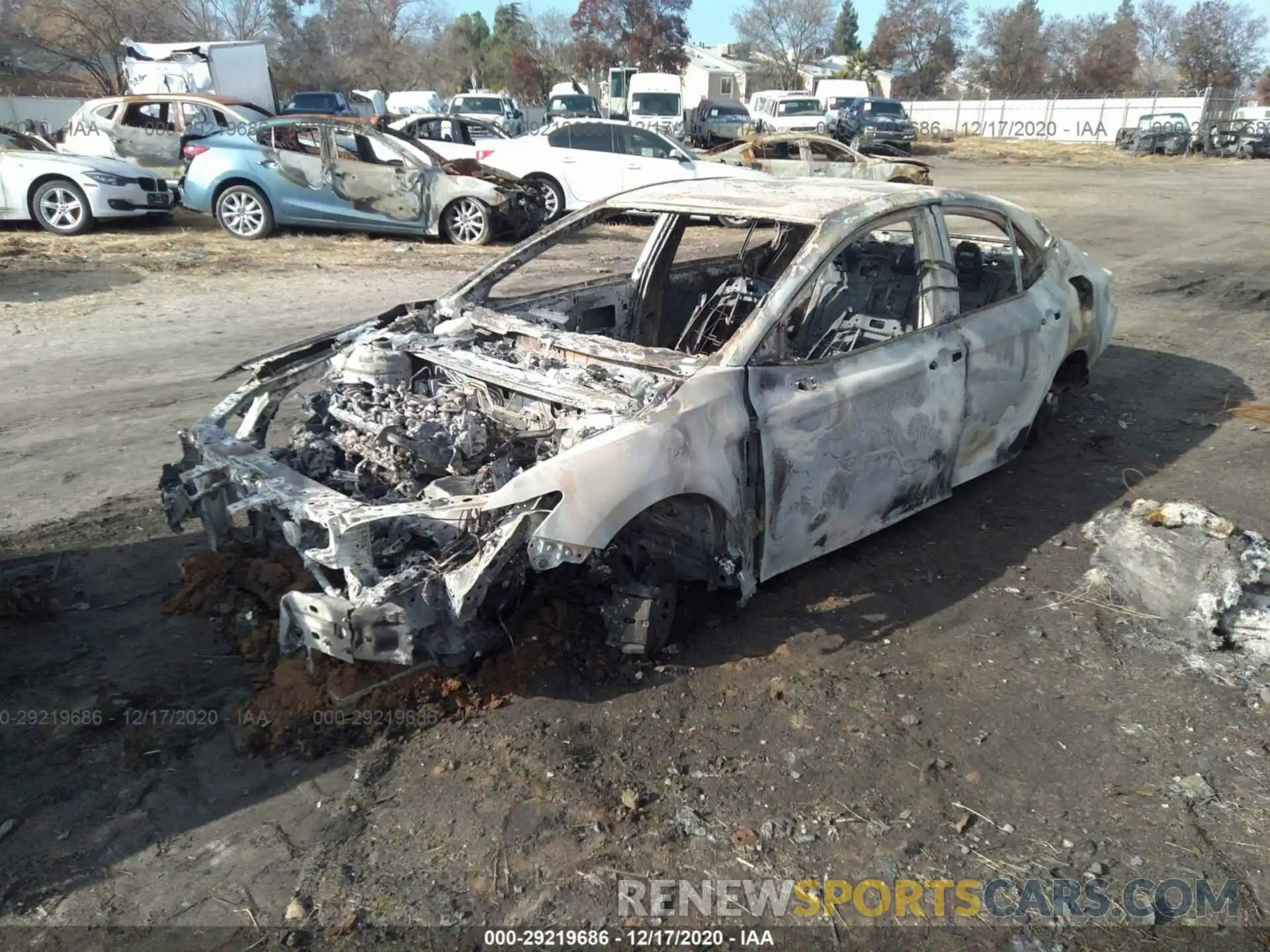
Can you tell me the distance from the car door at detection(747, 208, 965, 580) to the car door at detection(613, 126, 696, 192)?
985 cm

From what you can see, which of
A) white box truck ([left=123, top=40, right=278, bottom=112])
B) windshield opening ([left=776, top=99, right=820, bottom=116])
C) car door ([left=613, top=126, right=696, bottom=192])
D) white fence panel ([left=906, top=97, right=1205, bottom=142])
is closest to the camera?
car door ([left=613, top=126, right=696, bottom=192])

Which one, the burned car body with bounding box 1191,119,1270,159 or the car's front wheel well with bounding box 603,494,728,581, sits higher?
the burned car body with bounding box 1191,119,1270,159

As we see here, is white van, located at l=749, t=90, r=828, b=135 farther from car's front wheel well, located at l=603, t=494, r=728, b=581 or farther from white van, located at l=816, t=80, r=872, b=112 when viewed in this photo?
car's front wheel well, located at l=603, t=494, r=728, b=581

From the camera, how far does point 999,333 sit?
4465 mm

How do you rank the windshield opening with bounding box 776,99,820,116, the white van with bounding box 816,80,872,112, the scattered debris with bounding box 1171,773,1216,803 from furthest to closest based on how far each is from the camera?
the white van with bounding box 816,80,872,112, the windshield opening with bounding box 776,99,820,116, the scattered debris with bounding box 1171,773,1216,803

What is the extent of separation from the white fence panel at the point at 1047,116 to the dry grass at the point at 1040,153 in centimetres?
126

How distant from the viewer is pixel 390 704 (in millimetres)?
3260

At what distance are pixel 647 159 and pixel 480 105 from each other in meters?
14.3

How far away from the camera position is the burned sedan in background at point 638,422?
302 cm

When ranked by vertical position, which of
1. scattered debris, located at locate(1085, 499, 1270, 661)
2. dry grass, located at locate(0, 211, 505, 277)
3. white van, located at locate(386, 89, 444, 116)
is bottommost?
scattered debris, located at locate(1085, 499, 1270, 661)

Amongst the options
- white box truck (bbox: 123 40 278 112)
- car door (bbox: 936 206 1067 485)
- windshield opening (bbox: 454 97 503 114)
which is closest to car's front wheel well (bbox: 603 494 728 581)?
car door (bbox: 936 206 1067 485)

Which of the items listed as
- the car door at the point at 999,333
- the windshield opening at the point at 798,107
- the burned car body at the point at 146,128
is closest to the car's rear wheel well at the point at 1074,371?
the car door at the point at 999,333

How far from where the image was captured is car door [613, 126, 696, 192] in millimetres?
13852

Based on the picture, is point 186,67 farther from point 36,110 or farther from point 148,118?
point 36,110
